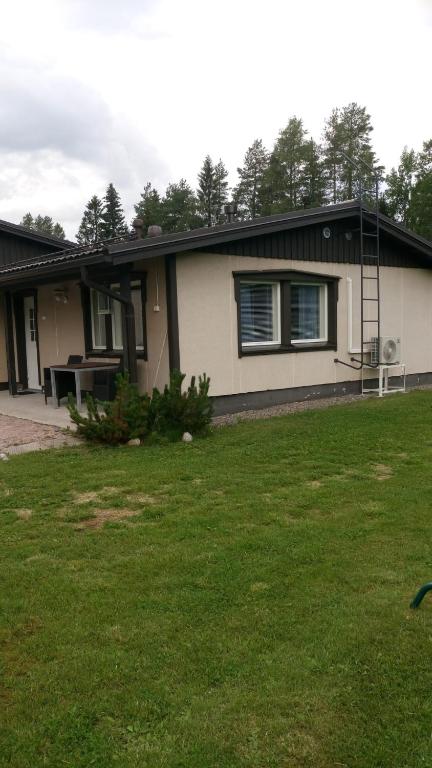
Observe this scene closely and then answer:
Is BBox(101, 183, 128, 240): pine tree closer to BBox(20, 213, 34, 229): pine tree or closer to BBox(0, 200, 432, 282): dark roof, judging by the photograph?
BBox(20, 213, 34, 229): pine tree

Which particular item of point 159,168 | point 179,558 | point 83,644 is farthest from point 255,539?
point 159,168

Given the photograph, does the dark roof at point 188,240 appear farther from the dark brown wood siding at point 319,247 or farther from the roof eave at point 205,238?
the dark brown wood siding at point 319,247

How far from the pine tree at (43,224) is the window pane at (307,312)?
210 feet

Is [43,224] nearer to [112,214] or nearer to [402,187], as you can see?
[112,214]

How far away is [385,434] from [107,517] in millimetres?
4080

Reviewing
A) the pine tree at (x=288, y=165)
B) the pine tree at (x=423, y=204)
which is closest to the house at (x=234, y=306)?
the pine tree at (x=423, y=204)

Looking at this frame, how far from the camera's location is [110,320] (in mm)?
10562

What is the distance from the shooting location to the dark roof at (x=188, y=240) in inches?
321

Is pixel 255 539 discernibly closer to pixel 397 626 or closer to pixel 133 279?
pixel 397 626

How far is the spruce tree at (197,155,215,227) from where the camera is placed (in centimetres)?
5322

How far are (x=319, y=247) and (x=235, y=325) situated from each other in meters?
2.47

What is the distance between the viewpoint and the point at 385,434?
24.6 feet

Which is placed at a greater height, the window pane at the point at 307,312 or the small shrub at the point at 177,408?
the window pane at the point at 307,312

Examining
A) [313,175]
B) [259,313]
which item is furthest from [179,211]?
[259,313]
